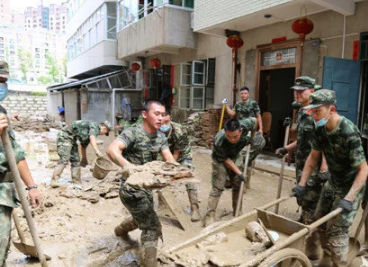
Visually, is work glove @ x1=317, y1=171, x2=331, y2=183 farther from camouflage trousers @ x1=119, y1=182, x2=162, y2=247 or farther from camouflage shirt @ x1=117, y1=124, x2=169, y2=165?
camouflage trousers @ x1=119, y1=182, x2=162, y2=247

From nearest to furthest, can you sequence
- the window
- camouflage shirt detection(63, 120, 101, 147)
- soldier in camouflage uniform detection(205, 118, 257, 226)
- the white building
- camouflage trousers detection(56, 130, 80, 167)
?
soldier in camouflage uniform detection(205, 118, 257, 226) < camouflage trousers detection(56, 130, 80, 167) < camouflage shirt detection(63, 120, 101, 147) < the window < the white building

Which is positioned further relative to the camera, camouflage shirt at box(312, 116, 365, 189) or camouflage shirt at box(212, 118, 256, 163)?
camouflage shirt at box(212, 118, 256, 163)

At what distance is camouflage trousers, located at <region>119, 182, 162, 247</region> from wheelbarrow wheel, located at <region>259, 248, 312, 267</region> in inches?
47.6

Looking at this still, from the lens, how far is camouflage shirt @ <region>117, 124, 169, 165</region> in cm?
319

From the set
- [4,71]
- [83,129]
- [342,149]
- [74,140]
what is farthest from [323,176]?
[74,140]

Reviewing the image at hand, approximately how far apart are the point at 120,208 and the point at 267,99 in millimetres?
6620

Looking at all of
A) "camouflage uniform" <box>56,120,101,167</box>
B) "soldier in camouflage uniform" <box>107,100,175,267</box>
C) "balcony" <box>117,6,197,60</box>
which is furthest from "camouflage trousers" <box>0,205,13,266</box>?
"balcony" <box>117,6,197,60</box>

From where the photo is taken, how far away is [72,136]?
6.35 m

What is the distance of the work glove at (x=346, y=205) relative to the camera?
9.09 feet

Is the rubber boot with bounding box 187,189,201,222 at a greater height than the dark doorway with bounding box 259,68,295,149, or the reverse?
the dark doorway with bounding box 259,68,295,149

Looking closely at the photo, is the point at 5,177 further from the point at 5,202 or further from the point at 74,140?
the point at 74,140

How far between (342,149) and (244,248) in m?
1.34

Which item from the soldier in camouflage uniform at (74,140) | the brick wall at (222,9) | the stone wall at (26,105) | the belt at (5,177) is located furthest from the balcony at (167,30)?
the stone wall at (26,105)

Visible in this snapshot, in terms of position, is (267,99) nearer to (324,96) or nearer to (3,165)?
(324,96)
